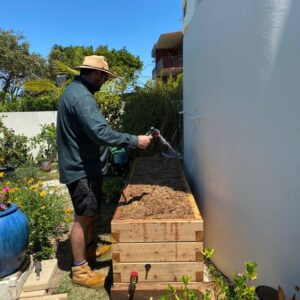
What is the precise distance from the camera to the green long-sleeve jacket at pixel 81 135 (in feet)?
10.4

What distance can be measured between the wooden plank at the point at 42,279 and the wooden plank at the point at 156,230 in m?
0.90

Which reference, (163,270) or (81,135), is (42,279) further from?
(81,135)

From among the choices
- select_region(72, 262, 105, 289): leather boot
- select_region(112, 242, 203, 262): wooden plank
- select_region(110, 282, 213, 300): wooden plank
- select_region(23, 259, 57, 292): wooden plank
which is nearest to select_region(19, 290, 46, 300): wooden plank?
select_region(23, 259, 57, 292): wooden plank

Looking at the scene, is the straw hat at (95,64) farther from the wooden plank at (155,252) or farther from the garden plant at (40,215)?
the wooden plank at (155,252)

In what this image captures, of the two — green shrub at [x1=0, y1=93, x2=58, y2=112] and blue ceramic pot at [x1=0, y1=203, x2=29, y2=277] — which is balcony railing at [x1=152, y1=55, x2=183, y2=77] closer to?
green shrub at [x1=0, y1=93, x2=58, y2=112]

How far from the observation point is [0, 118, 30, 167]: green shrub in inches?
380

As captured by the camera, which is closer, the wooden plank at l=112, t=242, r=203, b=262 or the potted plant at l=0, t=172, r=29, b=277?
the wooden plank at l=112, t=242, r=203, b=262

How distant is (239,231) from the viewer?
309cm

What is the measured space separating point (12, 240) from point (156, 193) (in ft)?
5.14

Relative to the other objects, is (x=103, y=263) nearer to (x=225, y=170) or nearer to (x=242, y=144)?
(x=225, y=170)

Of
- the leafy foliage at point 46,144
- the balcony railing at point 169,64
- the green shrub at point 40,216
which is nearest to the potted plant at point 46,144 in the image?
the leafy foliage at point 46,144

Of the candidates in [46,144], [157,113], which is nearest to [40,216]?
[157,113]

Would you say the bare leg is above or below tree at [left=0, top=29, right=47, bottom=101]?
below

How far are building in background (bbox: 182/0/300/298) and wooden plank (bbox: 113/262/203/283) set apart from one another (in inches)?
18.9
